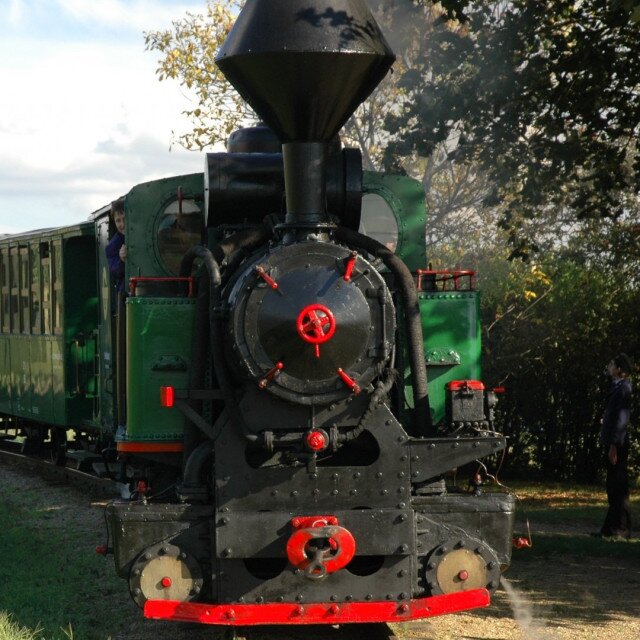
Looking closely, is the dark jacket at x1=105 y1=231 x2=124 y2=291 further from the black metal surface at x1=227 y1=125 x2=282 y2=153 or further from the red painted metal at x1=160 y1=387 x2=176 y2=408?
the red painted metal at x1=160 y1=387 x2=176 y2=408

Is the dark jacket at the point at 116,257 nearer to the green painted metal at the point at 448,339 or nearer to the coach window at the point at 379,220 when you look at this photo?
the coach window at the point at 379,220

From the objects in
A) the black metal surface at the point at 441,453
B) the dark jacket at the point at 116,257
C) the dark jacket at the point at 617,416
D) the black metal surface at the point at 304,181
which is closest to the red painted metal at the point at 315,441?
the black metal surface at the point at 441,453

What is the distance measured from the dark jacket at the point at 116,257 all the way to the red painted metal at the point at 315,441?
2499 millimetres

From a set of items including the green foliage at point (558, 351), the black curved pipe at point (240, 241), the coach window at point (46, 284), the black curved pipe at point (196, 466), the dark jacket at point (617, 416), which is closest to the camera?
the black curved pipe at point (196, 466)

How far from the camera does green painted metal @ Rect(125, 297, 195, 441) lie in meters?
6.68

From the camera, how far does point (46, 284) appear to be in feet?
41.3

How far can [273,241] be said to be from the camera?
22.3 ft

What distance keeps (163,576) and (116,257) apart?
A: 111 inches

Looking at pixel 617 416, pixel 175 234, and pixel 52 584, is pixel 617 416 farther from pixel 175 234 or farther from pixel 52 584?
pixel 52 584

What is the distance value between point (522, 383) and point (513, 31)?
522cm

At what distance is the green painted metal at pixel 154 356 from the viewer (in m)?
6.68

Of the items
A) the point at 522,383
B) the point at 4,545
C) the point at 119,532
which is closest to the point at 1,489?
the point at 4,545

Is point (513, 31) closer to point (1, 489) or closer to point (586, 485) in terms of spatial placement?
point (586, 485)

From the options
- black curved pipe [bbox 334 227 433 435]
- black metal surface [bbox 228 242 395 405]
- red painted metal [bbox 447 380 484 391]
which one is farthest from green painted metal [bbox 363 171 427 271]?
black metal surface [bbox 228 242 395 405]
